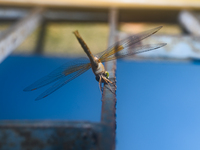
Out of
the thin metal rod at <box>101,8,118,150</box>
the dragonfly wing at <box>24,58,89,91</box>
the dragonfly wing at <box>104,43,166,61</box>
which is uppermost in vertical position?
the dragonfly wing at <box>104,43,166,61</box>

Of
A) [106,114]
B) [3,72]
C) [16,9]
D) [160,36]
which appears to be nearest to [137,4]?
[160,36]

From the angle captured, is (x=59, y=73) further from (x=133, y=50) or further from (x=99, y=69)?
(x=133, y=50)

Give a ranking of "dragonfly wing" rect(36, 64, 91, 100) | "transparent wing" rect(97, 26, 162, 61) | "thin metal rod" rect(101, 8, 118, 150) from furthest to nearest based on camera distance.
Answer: "transparent wing" rect(97, 26, 162, 61) < "dragonfly wing" rect(36, 64, 91, 100) < "thin metal rod" rect(101, 8, 118, 150)

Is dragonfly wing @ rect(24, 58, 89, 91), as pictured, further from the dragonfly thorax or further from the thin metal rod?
the thin metal rod

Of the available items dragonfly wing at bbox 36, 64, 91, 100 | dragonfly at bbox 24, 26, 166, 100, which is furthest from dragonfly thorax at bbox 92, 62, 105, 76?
dragonfly wing at bbox 36, 64, 91, 100

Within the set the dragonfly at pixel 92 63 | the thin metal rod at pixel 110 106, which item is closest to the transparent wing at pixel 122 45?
the dragonfly at pixel 92 63

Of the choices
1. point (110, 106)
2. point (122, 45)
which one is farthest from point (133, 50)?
point (110, 106)

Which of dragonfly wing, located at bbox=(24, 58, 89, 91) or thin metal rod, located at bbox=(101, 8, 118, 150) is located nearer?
thin metal rod, located at bbox=(101, 8, 118, 150)

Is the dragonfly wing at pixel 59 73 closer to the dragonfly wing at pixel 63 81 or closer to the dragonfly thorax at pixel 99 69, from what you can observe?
the dragonfly wing at pixel 63 81

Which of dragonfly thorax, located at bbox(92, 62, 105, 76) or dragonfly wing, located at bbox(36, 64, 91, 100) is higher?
dragonfly thorax, located at bbox(92, 62, 105, 76)
